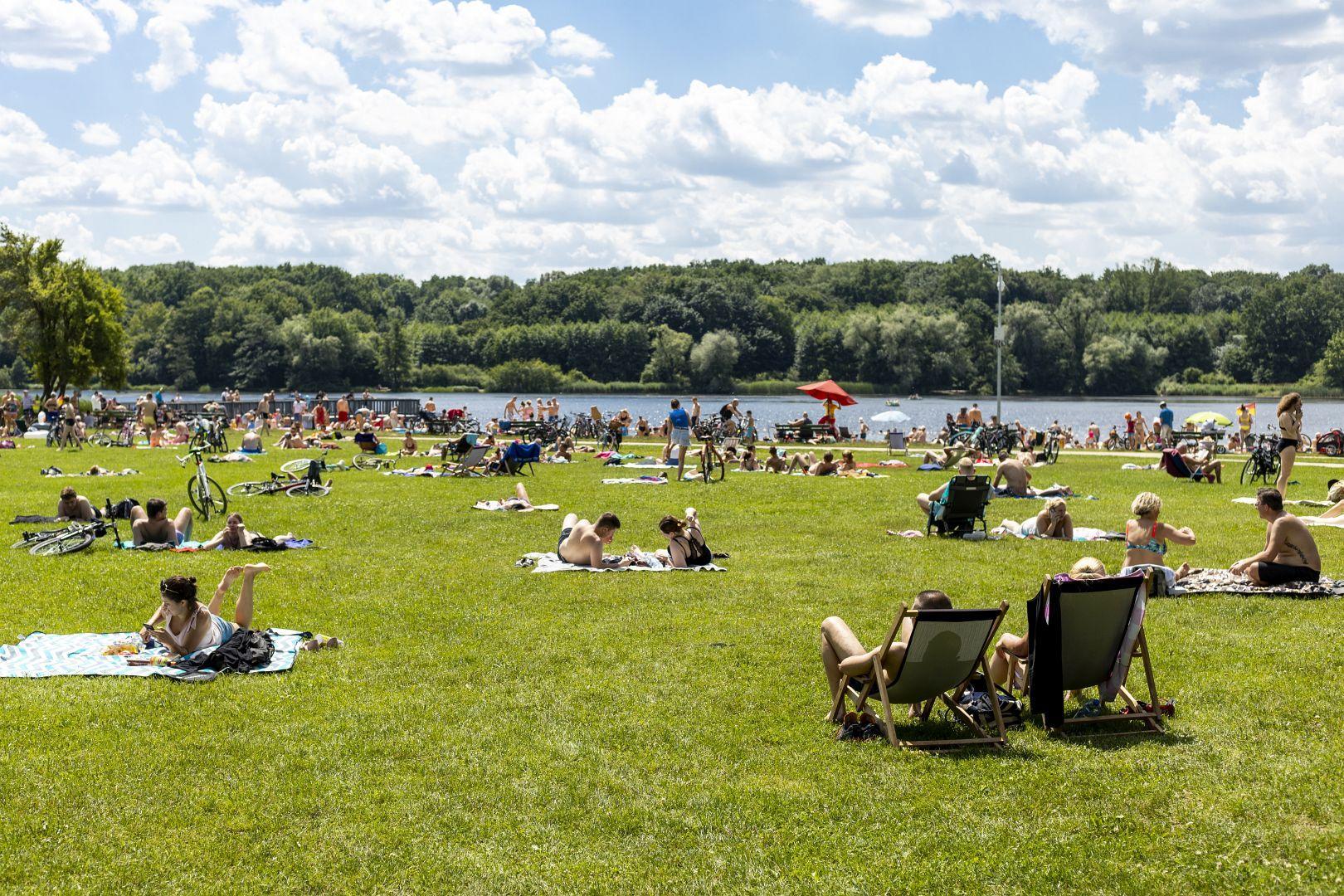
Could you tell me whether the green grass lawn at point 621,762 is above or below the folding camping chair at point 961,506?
below

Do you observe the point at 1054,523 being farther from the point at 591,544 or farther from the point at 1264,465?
the point at 1264,465

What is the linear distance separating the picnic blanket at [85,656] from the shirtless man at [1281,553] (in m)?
7.75

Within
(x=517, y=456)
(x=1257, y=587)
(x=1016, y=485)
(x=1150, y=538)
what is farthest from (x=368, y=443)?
(x=1257, y=587)

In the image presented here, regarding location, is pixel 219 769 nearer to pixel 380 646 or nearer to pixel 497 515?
pixel 380 646

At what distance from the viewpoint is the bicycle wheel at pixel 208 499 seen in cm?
1642

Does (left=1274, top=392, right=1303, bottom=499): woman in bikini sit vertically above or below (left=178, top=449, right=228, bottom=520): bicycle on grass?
above

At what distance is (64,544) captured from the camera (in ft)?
43.1

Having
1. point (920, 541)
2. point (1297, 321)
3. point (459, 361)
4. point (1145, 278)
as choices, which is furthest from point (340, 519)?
point (1145, 278)

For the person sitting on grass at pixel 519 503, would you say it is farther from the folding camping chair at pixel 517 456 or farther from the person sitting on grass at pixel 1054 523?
the person sitting on grass at pixel 1054 523

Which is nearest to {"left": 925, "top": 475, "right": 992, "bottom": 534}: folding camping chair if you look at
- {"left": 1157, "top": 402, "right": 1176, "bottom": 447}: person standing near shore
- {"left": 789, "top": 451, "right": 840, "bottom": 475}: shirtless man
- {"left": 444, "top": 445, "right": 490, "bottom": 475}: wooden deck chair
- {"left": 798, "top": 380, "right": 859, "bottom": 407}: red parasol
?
{"left": 789, "top": 451, "right": 840, "bottom": 475}: shirtless man

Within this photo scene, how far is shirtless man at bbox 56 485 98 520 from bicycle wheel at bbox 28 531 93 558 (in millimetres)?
2156

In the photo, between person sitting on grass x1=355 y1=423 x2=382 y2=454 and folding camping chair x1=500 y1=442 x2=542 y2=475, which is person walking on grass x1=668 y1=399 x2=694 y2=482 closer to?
folding camping chair x1=500 y1=442 x2=542 y2=475

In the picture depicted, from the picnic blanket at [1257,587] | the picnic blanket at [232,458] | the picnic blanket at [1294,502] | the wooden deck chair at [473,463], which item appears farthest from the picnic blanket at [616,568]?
the picnic blanket at [232,458]

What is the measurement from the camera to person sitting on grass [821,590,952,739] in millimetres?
6609
